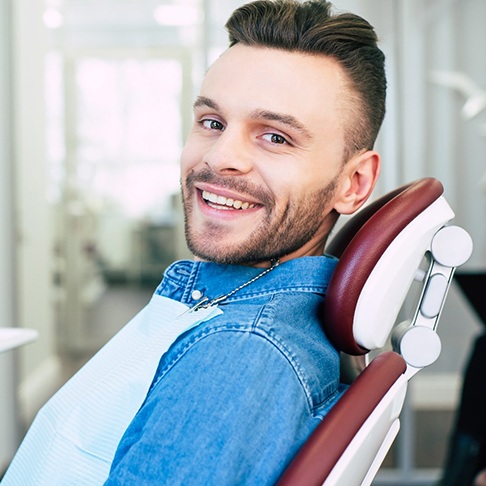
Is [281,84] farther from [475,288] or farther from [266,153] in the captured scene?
[475,288]

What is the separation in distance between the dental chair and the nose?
19 cm

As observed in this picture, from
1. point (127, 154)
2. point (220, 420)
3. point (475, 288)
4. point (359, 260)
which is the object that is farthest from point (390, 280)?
point (127, 154)

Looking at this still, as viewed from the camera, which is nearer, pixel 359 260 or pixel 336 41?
pixel 359 260

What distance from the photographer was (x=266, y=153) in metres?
0.95

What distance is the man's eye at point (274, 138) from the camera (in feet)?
3.14

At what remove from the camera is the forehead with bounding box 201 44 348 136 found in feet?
3.05

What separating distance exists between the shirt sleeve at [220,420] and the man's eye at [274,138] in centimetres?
32

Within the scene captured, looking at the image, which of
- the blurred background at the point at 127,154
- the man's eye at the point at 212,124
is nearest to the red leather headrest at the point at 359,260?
the man's eye at the point at 212,124

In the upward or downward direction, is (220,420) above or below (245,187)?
below

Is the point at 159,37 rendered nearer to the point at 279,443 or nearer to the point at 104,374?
the point at 104,374

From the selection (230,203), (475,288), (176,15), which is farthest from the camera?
(176,15)

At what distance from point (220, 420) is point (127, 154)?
2.61 meters

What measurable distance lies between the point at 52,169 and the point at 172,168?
1.94 feet

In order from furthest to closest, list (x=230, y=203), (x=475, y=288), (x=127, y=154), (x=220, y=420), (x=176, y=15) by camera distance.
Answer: (x=127, y=154)
(x=176, y=15)
(x=475, y=288)
(x=230, y=203)
(x=220, y=420)
